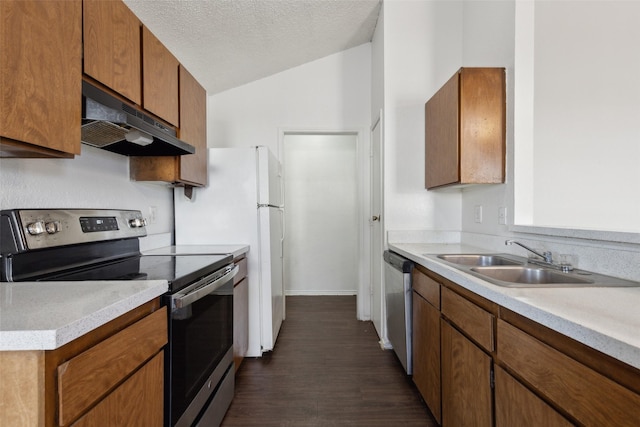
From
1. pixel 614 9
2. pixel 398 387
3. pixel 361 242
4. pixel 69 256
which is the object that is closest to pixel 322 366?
pixel 398 387

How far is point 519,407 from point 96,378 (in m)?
1.14

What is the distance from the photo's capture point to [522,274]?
145cm

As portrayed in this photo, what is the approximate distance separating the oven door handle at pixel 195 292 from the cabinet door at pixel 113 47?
888 millimetres

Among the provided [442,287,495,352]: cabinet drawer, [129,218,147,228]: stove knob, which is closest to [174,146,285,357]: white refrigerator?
[129,218,147,228]: stove knob

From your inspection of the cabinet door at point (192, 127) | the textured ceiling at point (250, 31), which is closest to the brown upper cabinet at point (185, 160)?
the cabinet door at point (192, 127)

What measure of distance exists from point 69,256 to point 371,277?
8.18 ft

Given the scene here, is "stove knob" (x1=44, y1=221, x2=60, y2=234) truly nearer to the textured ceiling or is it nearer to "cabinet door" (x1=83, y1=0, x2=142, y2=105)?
"cabinet door" (x1=83, y1=0, x2=142, y2=105)

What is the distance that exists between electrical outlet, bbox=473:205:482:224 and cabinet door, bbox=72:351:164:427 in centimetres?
208

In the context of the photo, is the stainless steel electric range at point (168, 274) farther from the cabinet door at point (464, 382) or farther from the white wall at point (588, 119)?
the white wall at point (588, 119)

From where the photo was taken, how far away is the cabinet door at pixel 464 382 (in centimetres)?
108

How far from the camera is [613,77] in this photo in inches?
70.9

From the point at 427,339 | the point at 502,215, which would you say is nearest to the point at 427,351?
the point at 427,339

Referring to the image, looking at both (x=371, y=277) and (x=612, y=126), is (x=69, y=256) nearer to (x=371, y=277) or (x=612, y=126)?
(x=371, y=277)

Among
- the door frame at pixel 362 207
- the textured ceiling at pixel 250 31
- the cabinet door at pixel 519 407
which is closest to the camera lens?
the cabinet door at pixel 519 407
